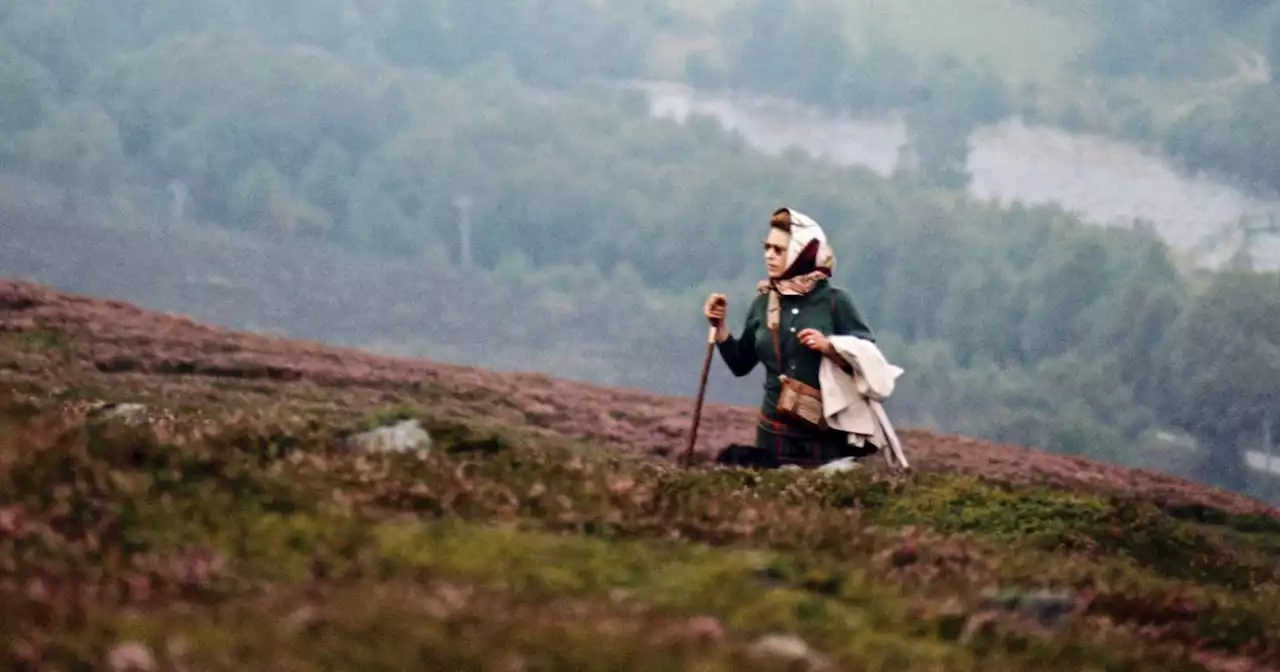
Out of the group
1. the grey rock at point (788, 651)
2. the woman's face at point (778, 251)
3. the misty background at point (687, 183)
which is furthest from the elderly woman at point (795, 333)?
the misty background at point (687, 183)

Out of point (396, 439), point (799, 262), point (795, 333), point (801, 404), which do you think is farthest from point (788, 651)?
point (799, 262)

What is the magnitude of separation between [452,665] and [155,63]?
28.0m

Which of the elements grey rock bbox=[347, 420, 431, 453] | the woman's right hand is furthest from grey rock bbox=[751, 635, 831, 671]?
the woman's right hand

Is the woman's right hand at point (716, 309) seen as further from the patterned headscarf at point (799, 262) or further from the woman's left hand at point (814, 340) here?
the woman's left hand at point (814, 340)

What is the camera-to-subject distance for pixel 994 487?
549 inches

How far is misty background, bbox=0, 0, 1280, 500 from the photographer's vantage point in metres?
27.5

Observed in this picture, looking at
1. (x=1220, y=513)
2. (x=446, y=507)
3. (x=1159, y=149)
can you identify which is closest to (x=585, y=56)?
(x=1159, y=149)

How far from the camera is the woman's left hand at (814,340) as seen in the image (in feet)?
44.9

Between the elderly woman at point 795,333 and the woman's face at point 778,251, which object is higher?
the woman's face at point 778,251

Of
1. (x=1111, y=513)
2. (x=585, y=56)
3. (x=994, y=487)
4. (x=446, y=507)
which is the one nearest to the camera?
(x=446, y=507)

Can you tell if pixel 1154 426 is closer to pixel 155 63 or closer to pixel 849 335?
pixel 849 335

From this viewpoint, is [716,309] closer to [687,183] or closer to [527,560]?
[527,560]

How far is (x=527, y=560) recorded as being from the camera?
8391 mm

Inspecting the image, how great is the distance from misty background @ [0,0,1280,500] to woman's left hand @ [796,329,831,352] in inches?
550
